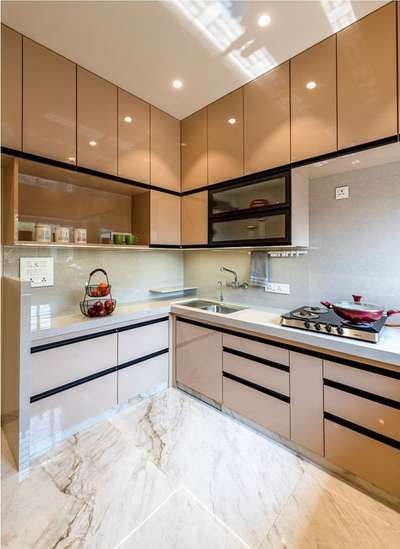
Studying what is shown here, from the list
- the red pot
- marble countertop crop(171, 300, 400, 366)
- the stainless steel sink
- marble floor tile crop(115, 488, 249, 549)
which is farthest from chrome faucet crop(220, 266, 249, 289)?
marble floor tile crop(115, 488, 249, 549)

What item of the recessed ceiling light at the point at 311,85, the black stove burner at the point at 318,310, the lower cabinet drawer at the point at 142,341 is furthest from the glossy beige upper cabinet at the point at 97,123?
the black stove burner at the point at 318,310

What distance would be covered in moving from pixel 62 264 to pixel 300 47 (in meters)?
2.44

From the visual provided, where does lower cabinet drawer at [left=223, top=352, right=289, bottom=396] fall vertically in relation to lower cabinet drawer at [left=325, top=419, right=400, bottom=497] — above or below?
above

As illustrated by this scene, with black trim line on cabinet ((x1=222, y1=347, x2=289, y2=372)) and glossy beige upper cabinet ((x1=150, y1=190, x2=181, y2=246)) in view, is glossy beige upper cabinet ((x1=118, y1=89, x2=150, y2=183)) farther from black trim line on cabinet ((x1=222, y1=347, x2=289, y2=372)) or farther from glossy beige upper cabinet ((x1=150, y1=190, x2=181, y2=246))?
black trim line on cabinet ((x1=222, y1=347, x2=289, y2=372))

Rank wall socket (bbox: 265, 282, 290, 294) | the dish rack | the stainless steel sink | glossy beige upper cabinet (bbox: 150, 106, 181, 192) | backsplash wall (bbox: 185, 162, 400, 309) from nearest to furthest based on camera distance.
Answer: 1. backsplash wall (bbox: 185, 162, 400, 309)
2. the dish rack
3. wall socket (bbox: 265, 282, 290, 294)
4. glossy beige upper cabinet (bbox: 150, 106, 181, 192)
5. the stainless steel sink

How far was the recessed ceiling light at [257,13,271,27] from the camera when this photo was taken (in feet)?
4.99

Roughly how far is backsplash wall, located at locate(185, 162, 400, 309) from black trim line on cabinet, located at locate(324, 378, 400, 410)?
71cm

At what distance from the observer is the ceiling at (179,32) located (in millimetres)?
1469

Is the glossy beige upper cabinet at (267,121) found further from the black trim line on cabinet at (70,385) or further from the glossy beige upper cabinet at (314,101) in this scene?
the black trim line on cabinet at (70,385)

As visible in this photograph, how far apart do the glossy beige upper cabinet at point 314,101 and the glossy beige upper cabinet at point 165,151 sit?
124 cm

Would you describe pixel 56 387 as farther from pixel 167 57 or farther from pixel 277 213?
pixel 167 57

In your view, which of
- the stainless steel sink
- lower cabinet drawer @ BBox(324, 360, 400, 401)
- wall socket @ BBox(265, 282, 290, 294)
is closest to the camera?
lower cabinet drawer @ BBox(324, 360, 400, 401)

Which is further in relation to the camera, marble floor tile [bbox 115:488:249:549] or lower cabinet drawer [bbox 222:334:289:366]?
lower cabinet drawer [bbox 222:334:289:366]

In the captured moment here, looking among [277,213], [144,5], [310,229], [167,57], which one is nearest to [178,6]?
[144,5]
